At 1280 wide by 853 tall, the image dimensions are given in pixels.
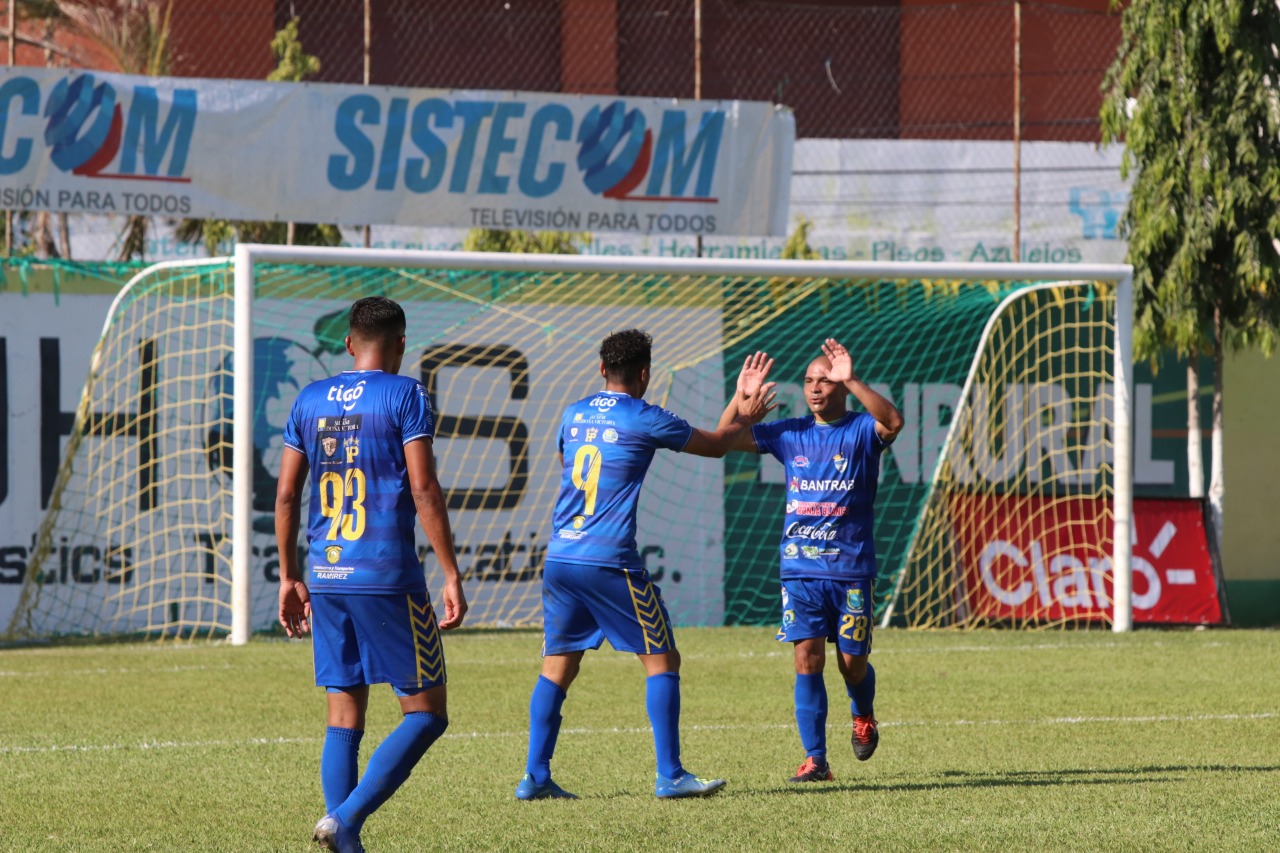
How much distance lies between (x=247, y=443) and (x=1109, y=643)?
243 inches

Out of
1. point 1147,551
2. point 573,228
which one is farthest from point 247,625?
point 1147,551

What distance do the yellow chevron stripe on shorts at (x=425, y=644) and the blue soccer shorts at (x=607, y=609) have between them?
1084 mm

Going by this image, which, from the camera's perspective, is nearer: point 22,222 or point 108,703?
point 108,703

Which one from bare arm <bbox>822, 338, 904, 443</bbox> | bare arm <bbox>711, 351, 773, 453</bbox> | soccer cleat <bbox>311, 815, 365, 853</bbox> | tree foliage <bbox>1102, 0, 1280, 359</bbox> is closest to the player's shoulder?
bare arm <bbox>822, 338, 904, 443</bbox>

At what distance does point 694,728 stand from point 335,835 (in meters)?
3.40

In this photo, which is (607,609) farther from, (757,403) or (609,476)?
(757,403)

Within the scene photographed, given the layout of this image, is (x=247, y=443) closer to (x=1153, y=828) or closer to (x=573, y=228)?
(x=573, y=228)

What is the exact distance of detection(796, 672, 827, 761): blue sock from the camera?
6469 mm

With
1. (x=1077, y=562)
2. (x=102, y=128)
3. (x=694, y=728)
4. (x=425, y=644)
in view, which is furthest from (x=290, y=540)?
(x=1077, y=562)

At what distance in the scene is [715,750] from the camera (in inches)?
285

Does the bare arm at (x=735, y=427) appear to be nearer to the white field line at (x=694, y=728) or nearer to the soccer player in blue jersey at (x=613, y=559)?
the soccer player in blue jersey at (x=613, y=559)

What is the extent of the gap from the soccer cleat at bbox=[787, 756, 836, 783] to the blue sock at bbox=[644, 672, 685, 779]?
65 centimetres

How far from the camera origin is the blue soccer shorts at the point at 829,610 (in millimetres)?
6645

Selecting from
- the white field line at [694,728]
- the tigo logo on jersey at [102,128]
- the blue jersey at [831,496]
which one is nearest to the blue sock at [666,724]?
the blue jersey at [831,496]
